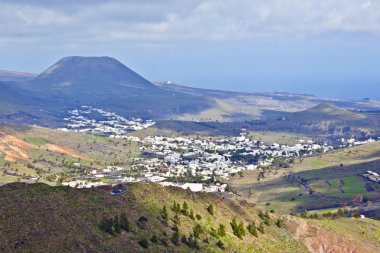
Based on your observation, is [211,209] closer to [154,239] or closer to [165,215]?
[165,215]

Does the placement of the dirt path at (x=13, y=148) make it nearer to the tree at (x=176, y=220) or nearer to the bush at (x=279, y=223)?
the bush at (x=279, y=223)

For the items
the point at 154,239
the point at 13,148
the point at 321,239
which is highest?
the point at 154,239

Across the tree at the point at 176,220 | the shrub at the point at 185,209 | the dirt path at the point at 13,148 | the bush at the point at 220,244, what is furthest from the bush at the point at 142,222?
the dirt path at the point at 13,148

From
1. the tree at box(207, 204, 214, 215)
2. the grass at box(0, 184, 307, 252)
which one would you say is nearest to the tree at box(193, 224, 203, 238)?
the grass at box(0, 184, 307, 252)

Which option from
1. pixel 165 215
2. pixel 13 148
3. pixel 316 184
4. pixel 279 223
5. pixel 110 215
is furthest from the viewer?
pixel 13 148

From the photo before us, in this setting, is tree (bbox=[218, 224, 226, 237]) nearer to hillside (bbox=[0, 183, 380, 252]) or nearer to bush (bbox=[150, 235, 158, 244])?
hillside (bbox=[0, 183, 380, 252])

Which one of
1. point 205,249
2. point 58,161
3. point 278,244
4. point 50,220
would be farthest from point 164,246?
point 58,161

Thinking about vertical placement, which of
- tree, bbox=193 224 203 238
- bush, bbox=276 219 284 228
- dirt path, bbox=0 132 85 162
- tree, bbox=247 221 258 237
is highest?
tree, bbox=193 224 203 238

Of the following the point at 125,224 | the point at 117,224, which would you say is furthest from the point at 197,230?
the point at 117,224

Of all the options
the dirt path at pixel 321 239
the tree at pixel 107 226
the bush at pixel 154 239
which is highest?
the tree at pixel 107 226
